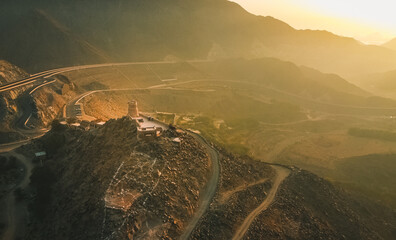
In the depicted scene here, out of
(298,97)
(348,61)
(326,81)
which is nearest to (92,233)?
(298,97)

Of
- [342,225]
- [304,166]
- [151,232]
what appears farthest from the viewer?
[304,166]

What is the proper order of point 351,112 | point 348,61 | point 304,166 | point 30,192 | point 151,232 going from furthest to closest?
point 348,61 → point 351,112 → point 304,166 → point 30,192 → point 151,232

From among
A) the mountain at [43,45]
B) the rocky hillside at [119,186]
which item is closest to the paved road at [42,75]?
the mountain at [43,45]

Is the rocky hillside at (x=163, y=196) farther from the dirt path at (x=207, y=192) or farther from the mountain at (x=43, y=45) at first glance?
the mountain at (x=43, y=45)

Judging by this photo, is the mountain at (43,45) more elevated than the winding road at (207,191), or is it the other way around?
the mountain at (43,45)

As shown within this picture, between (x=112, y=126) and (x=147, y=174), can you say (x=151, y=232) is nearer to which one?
(x=147, y=174)

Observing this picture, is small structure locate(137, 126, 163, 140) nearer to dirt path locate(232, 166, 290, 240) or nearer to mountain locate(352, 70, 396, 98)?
dirt path locate(232, 166, 290, 240)
